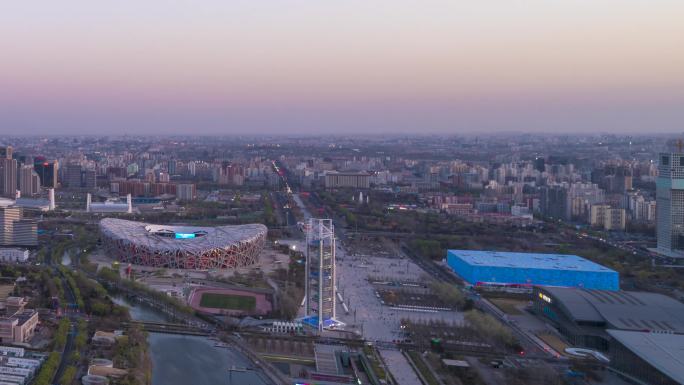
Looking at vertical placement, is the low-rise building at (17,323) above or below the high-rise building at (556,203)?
below

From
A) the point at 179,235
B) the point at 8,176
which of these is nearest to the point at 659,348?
the point at 179,235

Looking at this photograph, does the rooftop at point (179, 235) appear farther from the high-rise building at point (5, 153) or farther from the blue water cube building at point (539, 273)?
the high-rise building at point (5, 153)

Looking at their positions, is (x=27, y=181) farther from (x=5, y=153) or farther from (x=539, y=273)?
(x=539, y=273)

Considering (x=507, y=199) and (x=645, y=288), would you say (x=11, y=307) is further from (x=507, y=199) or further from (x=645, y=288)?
(x=507, y=199)

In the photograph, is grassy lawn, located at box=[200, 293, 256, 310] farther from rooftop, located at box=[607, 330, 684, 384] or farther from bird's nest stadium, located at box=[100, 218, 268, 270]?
rooftop, located at box=[607, 330, 684, 384]

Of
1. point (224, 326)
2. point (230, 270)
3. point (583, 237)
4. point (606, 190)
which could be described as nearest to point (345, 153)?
point (606, 190)

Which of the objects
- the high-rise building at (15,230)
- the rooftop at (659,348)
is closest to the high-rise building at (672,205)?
the rooftop at (659,348)
